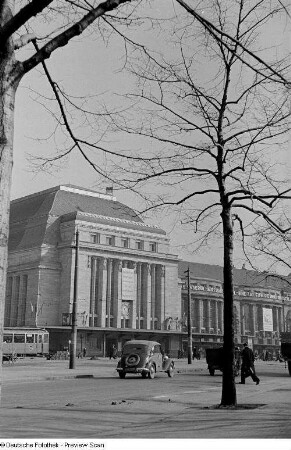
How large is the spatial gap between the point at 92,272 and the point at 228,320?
71.9 m

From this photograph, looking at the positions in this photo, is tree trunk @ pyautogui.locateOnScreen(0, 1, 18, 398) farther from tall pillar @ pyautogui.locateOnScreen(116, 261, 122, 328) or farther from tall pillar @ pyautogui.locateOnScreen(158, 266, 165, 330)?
tall pillar @ pyautogui.locateOnScreen(158, 266, 165, 330)

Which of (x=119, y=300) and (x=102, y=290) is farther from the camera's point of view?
(x=119, y=300)

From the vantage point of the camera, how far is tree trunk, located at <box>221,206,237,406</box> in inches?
418

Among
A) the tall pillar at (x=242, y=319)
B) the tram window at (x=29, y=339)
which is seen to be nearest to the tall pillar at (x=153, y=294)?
the tall pillar at (x=242, y=319)

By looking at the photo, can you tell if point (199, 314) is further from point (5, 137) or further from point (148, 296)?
point (5, 137)

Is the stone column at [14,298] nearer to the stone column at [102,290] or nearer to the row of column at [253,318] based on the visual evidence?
the stone column at [102,290]

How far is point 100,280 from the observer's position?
8300 cm

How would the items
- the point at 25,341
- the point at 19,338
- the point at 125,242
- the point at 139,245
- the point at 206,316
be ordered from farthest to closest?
the point at 206,316 < the point at 139,245 < the point at 125,242 < the point at 25,341 < the point at 19,338

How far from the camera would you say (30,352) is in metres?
51.7

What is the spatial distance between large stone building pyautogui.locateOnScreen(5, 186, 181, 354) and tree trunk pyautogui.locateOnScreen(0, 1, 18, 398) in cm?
6959

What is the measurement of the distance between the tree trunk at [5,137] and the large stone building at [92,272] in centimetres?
Result: 6959

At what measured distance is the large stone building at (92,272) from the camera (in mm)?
79188

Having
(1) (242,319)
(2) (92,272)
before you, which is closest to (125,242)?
(2) (92,272)
